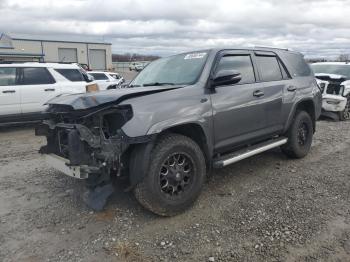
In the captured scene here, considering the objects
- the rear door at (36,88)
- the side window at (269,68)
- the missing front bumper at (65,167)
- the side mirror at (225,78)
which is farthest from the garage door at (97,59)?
the side mirror at (225,78)

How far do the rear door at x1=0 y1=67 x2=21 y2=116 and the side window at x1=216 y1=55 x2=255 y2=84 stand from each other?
6357mm

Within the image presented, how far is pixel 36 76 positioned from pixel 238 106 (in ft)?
22.1

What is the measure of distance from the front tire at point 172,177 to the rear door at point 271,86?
1.63 meters

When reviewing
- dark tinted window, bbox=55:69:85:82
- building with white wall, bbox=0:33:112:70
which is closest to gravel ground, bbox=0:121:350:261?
dark tinted window, bbox=55:69:85:82

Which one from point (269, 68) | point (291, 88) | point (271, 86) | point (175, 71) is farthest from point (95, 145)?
point (291, 88)

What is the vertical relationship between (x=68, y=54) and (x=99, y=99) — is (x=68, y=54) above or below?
above

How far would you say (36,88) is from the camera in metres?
9.66

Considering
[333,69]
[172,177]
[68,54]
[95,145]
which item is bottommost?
[172,177]

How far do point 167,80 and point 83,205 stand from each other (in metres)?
1.90

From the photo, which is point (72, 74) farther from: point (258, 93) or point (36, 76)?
point (258, 93)

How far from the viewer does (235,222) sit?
4.02 m

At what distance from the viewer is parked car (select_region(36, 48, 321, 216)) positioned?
152 inches

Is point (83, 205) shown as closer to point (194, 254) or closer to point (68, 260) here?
point (68, 260)

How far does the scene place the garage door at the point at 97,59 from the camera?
5434 centimetres
